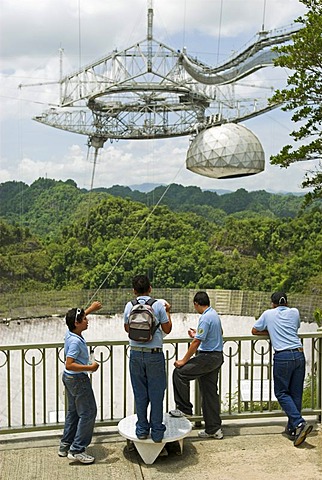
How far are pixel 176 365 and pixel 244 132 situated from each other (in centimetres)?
851

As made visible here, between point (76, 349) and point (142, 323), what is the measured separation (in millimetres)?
534

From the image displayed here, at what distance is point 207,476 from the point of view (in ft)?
15.2

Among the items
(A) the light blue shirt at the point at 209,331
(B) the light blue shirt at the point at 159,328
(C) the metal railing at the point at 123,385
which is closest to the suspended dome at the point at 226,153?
(C) the metal railing at the point at 123,385

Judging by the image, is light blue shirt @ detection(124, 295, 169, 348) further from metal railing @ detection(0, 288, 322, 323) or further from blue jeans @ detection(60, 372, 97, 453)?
metal railing @ detection(0, 288, 322, 323)

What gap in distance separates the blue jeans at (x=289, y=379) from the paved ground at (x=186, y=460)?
27cm

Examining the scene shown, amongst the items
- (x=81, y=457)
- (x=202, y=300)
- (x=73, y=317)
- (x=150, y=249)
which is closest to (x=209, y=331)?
(x=202, y=300)

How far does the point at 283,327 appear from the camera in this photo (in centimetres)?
539

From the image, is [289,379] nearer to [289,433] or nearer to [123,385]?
[289,433]

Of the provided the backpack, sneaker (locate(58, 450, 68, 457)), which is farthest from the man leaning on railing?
sneaker (locate(58, 450, 68, 457))

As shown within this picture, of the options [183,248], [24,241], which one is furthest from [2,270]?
[183,248]

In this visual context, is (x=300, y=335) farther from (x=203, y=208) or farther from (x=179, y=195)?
(x=179, y=195)

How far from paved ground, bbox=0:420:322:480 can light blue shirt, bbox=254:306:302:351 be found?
78 cm

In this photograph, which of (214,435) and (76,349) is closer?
(76,349)

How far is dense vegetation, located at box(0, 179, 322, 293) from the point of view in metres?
30.3
